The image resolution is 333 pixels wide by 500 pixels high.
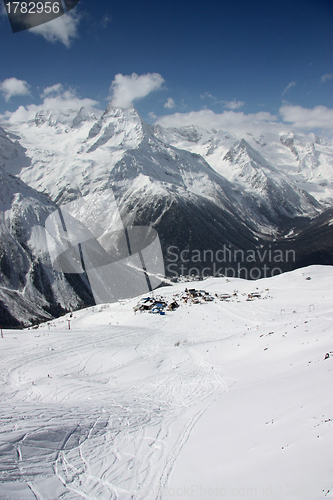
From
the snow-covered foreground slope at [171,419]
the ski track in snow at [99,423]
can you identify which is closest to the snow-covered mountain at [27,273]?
the snow-covered foreground slope at [171,419]

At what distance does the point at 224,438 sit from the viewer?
7.91 metres

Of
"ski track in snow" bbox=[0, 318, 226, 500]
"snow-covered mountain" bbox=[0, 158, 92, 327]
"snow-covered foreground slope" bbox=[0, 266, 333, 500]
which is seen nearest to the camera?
"snow-covered foreground slope" bbox=[0, 266, 333, 500]

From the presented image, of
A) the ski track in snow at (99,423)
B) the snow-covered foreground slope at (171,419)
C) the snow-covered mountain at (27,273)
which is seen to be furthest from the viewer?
the snow-covered mountain at (27,273)

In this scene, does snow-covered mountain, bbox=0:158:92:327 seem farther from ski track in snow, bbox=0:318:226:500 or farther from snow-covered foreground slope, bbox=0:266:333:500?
ski track in snow, bbox=0:318:226:500

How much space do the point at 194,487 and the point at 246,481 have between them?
1214 millimetres

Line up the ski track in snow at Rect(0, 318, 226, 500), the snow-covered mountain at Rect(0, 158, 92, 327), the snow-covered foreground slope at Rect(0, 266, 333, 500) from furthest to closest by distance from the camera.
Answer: the snow-covered mountain at Rect(0, 158, 92, 327)
the ski track in snow at Rect(0, 318, 226, 500)
the snow-covered foreground slope at Rect(0, 266, 333, 500)

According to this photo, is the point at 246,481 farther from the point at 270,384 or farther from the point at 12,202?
the point at 12,202

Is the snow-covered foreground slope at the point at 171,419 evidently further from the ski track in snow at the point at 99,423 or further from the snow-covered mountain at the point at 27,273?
the snow-covered mountain at the point at 27,273

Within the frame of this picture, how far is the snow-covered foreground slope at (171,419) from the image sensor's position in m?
6.00

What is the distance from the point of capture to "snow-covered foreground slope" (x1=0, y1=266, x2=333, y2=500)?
600 cm

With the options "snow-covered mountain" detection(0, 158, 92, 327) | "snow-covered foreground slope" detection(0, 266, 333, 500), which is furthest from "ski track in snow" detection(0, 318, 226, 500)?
"snow-covered mountain" detection(0, 158, 92, 327)

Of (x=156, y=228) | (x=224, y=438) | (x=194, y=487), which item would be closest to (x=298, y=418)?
(x=224, y=438)

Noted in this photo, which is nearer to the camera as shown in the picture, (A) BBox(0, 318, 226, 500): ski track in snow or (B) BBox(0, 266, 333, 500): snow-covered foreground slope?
(B) BBox(0, 266, 333, 500): snow-covered foreground slope

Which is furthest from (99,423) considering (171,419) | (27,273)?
(27,273)
